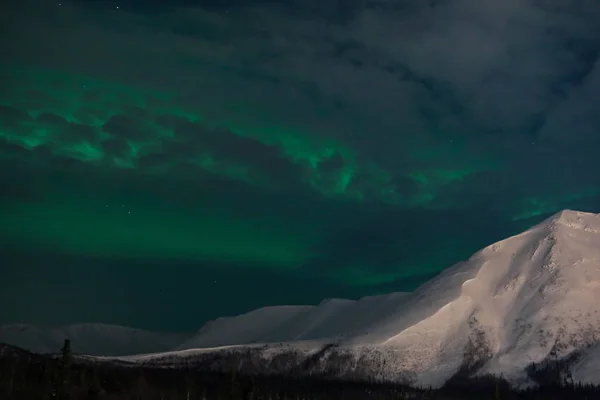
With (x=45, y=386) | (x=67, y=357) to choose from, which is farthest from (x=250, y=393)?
(x=45, y=386)

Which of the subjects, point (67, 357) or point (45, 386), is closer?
point (67, 357)

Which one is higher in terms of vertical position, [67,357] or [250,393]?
[67,357]

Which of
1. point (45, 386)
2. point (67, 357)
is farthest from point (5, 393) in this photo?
point (67, 357)

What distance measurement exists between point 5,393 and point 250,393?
8679 cm

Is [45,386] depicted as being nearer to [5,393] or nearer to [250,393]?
[5,393]

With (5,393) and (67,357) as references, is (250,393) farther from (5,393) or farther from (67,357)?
(5,393)

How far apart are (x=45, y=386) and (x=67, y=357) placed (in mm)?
61196

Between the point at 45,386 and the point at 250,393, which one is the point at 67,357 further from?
the point at 45,386

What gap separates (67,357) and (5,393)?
205 feet

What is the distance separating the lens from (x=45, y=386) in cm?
19825

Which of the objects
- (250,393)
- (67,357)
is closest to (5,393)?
(67,357)

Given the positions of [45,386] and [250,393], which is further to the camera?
[45,386]

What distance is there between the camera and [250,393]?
147 metres
